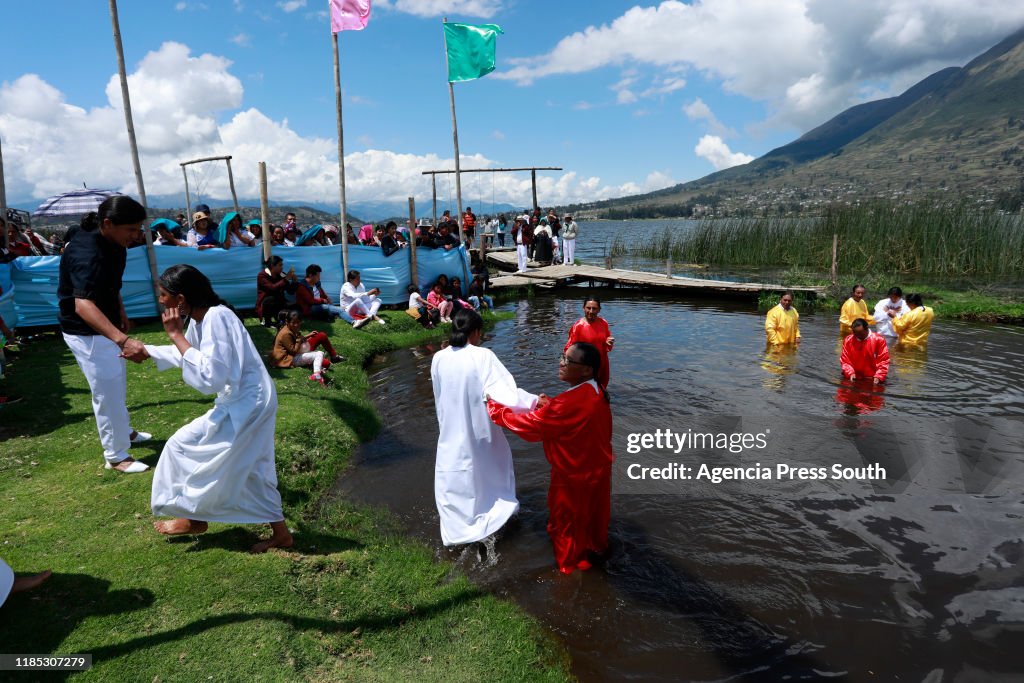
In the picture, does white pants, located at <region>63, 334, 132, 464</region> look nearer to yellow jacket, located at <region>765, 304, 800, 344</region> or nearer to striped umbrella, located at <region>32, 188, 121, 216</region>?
yellow jacket, located at <region>765, 304, 800, 344</region>

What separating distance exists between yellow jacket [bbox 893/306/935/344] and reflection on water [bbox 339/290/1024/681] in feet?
6.68

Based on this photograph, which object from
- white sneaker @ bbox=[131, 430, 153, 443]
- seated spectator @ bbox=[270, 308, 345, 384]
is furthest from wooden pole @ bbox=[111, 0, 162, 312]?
white sneaker @ bbox=[131, 430, 153, 443]

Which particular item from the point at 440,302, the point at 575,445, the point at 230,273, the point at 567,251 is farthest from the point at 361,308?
the point at 567,251

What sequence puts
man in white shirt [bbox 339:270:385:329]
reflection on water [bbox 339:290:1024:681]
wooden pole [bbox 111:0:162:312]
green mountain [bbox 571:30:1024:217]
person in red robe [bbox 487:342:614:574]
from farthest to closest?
green mountain [bbox 571:30:1024:217], man in white shirt [bbox 339:270:385:329], wooden pole [bbox 111:0:162:312], person in red robe [bbox 487:342:614:574], reflection on water [bbox 339:290:1024:681]

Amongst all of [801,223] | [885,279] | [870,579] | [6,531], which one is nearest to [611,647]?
[870,579]

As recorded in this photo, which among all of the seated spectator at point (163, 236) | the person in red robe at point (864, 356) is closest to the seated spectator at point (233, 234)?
the seated spectator at point (163, 236)

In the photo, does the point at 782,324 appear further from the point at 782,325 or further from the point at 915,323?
A: the point at 915,323

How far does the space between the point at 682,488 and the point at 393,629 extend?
3.65 meters

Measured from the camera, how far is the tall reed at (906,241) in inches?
826

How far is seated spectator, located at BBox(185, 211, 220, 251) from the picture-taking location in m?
11.9

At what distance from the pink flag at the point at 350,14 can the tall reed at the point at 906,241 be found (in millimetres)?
20636

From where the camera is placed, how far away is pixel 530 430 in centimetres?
405

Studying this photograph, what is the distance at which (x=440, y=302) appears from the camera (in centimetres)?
1457

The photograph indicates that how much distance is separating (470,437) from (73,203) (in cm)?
1746
